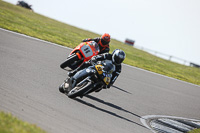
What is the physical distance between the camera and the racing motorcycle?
8.16m

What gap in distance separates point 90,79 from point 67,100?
2.30 ft

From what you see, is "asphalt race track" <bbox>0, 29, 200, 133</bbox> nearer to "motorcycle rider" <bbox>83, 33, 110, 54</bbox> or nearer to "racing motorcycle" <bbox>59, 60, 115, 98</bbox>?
"racing motorcycle" <bbox>59, 60, 115, 98</bbox>

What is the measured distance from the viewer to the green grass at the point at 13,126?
182 inches

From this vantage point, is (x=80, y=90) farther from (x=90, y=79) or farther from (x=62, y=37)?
(x=62, y=37)

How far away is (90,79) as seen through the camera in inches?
322

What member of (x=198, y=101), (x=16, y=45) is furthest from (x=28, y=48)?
(x=198, y=101)

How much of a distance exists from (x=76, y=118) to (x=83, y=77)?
173 centimetres

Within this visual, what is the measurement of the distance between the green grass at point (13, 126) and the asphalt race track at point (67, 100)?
1.51 feet

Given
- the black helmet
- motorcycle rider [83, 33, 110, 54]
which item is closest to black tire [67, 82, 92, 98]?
the black helmet

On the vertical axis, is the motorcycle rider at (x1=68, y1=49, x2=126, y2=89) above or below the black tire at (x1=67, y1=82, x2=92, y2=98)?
above

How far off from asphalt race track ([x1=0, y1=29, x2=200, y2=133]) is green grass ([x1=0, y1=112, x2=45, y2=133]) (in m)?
0.46

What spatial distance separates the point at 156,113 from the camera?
10430 millimetres

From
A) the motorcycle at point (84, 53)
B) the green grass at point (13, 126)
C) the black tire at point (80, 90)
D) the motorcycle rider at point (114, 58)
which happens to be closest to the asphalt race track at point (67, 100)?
the black tire at point (80, 90)

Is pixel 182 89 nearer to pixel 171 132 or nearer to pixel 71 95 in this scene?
A: pixel 171 132
